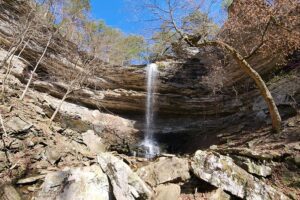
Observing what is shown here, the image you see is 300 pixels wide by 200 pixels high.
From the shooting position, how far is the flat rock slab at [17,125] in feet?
29.2

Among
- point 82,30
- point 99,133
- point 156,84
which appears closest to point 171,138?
point 156,84

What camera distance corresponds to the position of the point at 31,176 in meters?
6.89

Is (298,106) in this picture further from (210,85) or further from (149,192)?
(149,192)

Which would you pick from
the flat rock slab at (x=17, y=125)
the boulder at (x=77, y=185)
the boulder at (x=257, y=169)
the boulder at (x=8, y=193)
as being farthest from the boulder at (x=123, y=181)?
the flat rock slab at (x=17, y=125)

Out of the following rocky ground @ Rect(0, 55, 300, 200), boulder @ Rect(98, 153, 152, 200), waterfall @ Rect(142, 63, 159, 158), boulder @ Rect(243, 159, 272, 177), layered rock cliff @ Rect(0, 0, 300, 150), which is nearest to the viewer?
boulder @ Rect(98, 153, 152, 200)

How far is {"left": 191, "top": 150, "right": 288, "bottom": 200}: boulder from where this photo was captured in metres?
6.33

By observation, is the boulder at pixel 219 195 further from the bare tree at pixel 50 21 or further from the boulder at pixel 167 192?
the bare tree at pixel 50 21

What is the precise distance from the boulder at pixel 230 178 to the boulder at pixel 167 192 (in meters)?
0.71

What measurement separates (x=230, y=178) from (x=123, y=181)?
251cm

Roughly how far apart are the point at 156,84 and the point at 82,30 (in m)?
5.94

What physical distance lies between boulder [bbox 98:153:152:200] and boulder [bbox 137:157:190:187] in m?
0.39

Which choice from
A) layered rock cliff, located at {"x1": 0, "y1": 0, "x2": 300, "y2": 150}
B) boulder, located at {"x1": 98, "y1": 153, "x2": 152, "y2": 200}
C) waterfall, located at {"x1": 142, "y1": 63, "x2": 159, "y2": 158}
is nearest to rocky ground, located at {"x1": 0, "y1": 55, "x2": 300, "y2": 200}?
boulder, located at {"x1": 98, "y1": 153, "x2": 152, "y2": 200}

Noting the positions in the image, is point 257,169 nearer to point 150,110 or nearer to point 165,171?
point 165,171

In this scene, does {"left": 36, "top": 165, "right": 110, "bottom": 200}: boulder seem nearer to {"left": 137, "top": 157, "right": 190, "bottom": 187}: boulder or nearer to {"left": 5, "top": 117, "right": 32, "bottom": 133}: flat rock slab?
{"left": 137, "top": 157, "right": 190, "bottom": 187}: boulder
